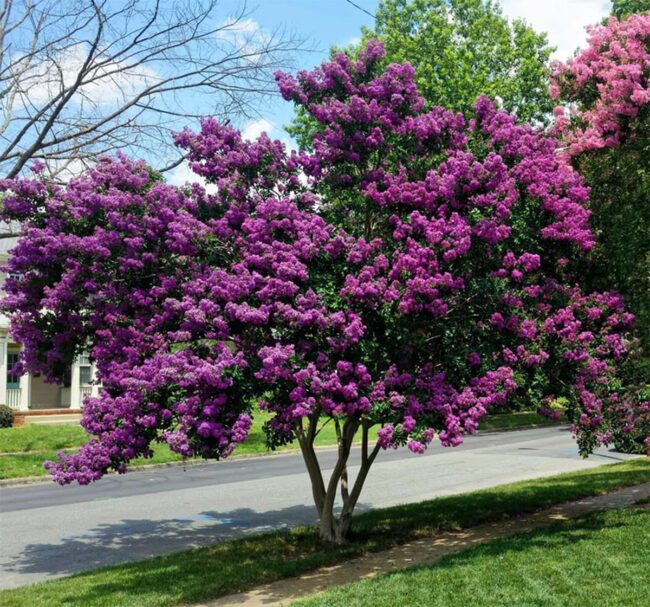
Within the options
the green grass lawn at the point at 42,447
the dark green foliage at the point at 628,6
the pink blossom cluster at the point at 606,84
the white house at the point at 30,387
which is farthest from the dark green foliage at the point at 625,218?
the white house at the point at 30,387

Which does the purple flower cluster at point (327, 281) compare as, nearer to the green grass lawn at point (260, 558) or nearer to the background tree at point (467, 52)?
the green grass lawn at point (260, 558)

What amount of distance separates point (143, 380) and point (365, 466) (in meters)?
3.74

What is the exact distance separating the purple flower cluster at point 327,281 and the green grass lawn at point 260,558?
134cm

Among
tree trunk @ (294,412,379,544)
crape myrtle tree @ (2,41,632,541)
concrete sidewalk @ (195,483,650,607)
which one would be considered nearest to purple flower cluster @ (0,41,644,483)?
crape myrtle tree @ (2,41,632,541)

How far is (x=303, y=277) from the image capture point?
25.1ft

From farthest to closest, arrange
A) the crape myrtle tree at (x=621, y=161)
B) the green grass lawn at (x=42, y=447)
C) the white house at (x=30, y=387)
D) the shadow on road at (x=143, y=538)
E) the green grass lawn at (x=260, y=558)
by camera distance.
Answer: the white house at (x=30, y=387)
the green grass lawn at (x=42, y=447)
the shadow on road at (x=143, y=538)
the crape myrtle tree at (x=621, y=161)
the green grass lawn at (x=260, y=558)

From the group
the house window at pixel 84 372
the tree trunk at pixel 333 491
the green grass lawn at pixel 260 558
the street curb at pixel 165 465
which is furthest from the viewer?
the house window at pixel 84 372

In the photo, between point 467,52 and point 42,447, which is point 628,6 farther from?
point 42,447

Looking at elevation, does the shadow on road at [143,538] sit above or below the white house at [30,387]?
below

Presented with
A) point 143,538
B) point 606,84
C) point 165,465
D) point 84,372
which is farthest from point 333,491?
point 84,372

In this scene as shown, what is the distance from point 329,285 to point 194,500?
8.69 m

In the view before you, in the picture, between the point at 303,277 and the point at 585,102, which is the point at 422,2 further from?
the point at 303,277

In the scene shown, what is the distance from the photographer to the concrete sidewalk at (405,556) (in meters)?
7.50

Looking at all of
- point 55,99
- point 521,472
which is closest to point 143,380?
point 55,99
